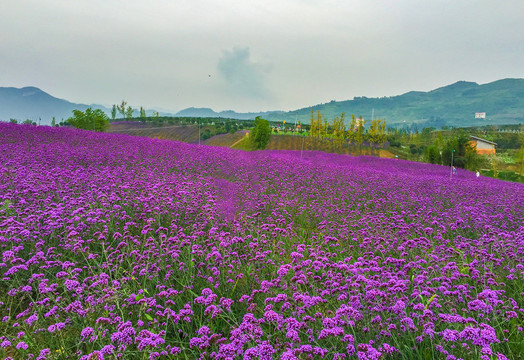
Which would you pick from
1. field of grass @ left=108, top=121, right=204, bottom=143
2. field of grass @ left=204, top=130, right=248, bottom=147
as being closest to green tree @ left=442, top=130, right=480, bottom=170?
field of grass @ left=204, top=130, right=248, bottom=147

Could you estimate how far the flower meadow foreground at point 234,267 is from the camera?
253 cm

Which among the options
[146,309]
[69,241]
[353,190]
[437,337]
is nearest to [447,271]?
[437,337]

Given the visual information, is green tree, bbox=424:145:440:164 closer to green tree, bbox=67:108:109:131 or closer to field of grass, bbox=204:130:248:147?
field of grass, bbox=204:130:248:147

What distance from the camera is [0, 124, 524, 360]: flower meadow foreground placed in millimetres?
2531

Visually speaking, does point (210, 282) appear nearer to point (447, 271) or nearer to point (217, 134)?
point (447, 271)

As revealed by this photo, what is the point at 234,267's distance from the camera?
4242 millimetres

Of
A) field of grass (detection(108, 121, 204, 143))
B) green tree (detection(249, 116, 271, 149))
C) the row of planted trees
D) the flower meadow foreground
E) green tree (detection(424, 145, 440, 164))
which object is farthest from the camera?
field of grass (detection(108, 121, 204, 143))

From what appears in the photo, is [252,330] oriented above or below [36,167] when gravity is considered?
below

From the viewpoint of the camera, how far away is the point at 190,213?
6.16 metres

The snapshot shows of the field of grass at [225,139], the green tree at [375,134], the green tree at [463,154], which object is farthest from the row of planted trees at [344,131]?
the green tree at [463,154]

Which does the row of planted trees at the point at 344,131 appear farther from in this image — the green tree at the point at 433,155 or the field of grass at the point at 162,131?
the field of grass at the point at 162,131

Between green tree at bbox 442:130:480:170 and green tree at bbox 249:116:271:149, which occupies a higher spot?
green tree at bbox 249:116:271:149

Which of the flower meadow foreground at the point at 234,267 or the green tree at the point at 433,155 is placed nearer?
the flower meadow foreground at the point at 234,267

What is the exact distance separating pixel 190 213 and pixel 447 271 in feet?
14.6
